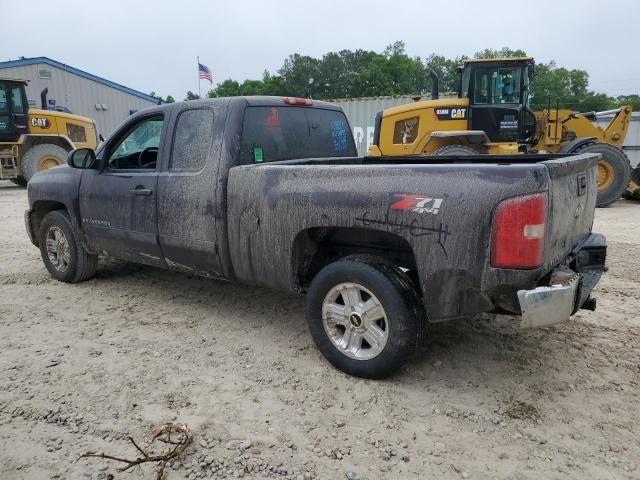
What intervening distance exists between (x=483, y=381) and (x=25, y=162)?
15648mm

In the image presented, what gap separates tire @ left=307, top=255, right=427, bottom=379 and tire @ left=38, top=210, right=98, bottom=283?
10.2ft

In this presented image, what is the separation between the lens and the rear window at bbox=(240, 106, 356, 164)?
413 centimetres

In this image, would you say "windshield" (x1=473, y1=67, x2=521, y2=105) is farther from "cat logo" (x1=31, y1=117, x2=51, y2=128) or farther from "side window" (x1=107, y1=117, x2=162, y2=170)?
"cat logo" (x1=31, y1=117, x2=51, y2=128)

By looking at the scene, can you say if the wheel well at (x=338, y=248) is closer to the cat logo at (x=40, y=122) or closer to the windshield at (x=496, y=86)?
the windshield at (x=496, y=86)

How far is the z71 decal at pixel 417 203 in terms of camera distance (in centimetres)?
296

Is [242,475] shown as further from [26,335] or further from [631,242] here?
[631,242]

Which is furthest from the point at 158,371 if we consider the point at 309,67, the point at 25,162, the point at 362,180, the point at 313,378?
the point at 309,67

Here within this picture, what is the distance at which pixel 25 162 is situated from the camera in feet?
50.1

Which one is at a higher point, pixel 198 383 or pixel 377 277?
pixel 377 277

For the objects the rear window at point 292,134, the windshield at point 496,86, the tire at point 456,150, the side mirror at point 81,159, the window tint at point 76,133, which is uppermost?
the windshield at point 496,86

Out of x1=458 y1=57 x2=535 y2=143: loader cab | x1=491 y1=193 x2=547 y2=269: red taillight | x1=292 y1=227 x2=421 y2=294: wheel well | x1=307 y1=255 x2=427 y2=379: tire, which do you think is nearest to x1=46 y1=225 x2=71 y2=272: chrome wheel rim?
x1=292 y1=227 x2=421 y2=294: wheel well

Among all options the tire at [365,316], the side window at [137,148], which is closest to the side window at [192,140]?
the side window at [137,148]

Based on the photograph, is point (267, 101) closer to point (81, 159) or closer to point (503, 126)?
point (81, 159)

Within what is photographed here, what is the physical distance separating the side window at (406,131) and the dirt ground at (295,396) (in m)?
7.32
